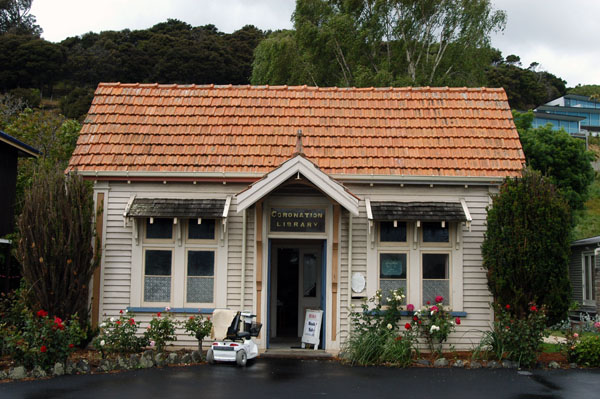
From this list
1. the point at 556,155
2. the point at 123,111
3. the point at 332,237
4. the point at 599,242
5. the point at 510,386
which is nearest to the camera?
the point at 510,386

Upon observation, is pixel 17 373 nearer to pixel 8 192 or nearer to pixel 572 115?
pixel 8 192

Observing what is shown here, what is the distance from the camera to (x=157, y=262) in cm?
1384

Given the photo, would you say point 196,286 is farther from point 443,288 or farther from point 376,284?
point 443,288

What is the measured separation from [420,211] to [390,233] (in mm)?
849

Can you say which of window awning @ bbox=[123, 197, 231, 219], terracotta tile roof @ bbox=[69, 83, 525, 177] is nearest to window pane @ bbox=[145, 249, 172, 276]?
window awning @ bbox=[123, 197, 231, 219]

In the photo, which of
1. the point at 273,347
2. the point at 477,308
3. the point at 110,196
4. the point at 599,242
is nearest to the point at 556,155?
the point at 599,242

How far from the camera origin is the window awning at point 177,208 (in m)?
13.4

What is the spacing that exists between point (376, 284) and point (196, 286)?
3.80 m

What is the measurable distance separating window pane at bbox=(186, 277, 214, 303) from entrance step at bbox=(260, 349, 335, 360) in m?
1.73

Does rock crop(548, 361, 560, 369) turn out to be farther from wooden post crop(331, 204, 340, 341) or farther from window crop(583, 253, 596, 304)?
window crop(583, 253, 596, 304)

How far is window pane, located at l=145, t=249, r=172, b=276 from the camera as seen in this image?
13.8 m

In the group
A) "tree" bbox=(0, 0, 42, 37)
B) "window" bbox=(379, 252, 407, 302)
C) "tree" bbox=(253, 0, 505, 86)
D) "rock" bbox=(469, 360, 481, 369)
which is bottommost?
"rock" bbox=(469, 360, 481, 369)

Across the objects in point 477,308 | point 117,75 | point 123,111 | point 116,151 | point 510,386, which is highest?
point 117,75

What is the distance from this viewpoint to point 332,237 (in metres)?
13.7
